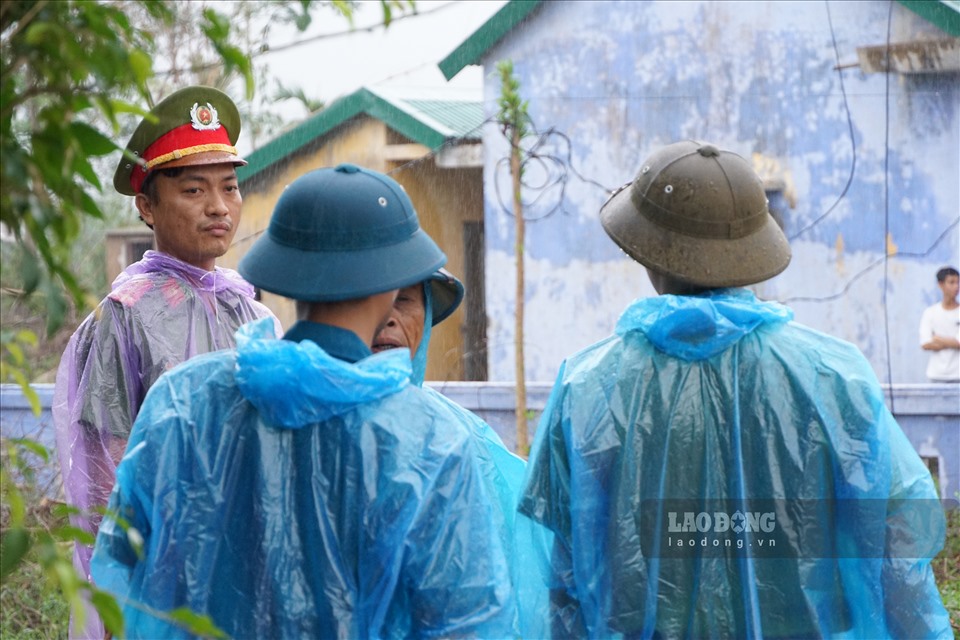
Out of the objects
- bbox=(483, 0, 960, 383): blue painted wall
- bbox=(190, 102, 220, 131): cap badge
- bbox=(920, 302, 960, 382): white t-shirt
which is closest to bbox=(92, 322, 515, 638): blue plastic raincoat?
bbox=(190, 102, 220, 131): cap badge

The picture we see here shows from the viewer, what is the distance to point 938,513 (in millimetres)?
2570

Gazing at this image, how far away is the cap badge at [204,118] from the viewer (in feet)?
10.7

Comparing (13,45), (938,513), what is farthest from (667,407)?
(13,45)

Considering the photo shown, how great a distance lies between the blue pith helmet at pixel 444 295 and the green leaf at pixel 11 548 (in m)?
1.34

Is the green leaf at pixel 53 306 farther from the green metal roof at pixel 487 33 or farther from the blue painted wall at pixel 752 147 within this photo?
the green metal roof at pixel 487 33

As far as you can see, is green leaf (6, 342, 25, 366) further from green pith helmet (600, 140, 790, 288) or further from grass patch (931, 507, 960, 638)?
grass patch (931, 507, 960, 638)

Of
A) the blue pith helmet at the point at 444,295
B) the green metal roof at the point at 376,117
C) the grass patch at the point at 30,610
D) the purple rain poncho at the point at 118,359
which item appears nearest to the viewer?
the blue pith helmet at the point at 444,295

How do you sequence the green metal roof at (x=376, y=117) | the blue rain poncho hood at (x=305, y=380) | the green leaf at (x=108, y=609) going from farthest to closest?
the green metal roof at (x=376, y=117) < the blue rain poncho hood at (x=305, y=380) < the green leaf at (x=108, y=609)

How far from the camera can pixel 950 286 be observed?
959cm

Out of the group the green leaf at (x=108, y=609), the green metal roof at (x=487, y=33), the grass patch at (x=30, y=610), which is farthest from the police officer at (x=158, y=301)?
the green metal roof at (x=487, y=33)

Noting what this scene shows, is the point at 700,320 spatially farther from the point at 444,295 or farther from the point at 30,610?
the point at 30,610

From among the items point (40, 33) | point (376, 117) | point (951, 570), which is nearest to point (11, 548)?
point (40, 33)

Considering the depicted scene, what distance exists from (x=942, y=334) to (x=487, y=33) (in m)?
4.62

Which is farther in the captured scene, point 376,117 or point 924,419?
point 376,117
